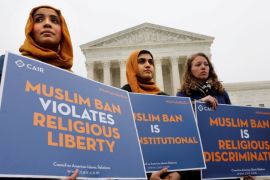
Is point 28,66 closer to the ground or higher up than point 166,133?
higher up

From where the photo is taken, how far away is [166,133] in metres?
3.18

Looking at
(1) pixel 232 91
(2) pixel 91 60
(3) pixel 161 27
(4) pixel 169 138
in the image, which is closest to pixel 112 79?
(2) pixel 91 60

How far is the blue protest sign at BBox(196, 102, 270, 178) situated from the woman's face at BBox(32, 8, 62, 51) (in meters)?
1.81

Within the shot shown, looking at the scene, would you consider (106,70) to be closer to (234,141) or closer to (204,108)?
(204,108)

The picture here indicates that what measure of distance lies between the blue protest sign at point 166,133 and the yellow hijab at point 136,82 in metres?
0.63

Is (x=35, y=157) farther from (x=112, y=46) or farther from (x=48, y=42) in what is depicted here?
(x=112, y=46)

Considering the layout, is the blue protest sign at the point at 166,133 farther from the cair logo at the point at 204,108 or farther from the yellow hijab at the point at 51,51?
the yellow hijab at the point at 51,51

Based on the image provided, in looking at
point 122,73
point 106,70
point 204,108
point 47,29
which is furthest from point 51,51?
point 106,70

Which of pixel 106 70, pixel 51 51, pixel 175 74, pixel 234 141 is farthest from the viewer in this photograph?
pixel 106 70

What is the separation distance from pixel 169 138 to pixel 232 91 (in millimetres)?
33889

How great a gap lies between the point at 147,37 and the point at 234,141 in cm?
3761

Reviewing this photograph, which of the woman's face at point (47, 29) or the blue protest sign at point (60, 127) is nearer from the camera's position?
the blue protest sign at point (60, 127)

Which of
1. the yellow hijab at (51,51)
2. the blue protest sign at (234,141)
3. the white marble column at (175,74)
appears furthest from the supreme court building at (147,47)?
the yellow hijab at (51,51)

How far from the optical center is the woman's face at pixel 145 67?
4.02 meters
